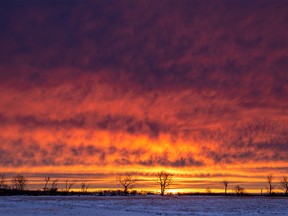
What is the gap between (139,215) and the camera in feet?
179

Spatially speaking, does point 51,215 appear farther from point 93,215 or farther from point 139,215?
point 139,215

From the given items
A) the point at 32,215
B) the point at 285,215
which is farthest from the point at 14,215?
the point at 285,215

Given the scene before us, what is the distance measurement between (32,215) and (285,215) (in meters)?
30.4

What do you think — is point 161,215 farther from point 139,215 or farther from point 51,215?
point 51,215

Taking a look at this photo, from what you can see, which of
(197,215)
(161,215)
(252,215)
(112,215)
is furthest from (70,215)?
(252,215)

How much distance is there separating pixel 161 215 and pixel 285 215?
15330 mm

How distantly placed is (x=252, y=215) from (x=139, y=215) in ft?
46.8

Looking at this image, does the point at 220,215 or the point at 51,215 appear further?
the point at 220,215

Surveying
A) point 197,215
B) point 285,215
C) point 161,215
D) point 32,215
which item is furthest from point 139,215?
point 285,215

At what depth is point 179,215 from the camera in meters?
56.2

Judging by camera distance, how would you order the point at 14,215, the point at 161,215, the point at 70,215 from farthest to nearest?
the point at 161,215 < the point at 70,215 < the point at 14,215

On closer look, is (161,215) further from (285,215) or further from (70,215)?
(285,215)

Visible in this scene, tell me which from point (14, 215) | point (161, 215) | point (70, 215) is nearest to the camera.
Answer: point (14, 215)

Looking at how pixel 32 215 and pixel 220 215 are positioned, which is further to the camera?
pixel 220 215
